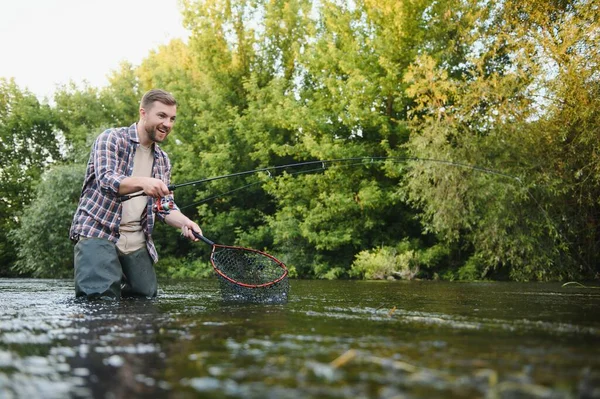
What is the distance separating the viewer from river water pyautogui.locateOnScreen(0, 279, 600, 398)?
6.41 ft

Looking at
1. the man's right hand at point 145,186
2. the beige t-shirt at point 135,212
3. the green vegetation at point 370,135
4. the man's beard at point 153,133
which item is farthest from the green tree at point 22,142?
the man's right hand at point 145,186

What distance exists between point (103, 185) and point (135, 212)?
0.64m

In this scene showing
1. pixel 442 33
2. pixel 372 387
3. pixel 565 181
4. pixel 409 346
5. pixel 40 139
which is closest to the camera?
pixel 372 387

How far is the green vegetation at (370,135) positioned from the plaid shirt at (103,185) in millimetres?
9962

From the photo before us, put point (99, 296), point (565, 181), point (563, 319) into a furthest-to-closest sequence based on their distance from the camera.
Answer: point (565, 181), point (99, 296), point (563, 319)

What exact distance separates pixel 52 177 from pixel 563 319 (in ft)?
71.7

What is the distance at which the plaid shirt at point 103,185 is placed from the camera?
5.82 meters

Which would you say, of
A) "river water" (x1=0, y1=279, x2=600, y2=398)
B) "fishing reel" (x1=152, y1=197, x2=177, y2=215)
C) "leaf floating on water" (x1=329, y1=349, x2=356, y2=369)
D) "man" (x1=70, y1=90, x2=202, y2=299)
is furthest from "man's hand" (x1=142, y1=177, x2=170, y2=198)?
"leaf floating on water" (x1=329, y1=349, x2=356, y2=369)

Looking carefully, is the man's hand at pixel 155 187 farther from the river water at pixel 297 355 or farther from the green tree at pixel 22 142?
the green tree at pixel 22 142

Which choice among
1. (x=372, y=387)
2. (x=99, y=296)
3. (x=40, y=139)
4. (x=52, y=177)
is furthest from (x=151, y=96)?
(x=40, y=139)

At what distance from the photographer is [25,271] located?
24.1 meters

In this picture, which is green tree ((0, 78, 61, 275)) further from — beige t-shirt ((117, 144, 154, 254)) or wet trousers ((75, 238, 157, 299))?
wet trousers ((75, 238, 157, 299))

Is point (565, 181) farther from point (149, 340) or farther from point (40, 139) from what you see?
point (40, 139)

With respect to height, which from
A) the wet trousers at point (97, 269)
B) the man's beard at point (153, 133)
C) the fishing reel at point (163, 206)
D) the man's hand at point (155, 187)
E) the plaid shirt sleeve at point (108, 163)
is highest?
the man's beard at point (153, 133)
